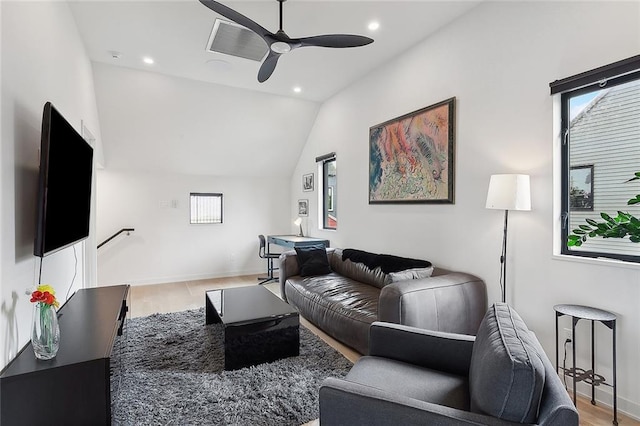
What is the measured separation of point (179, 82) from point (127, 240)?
9.20 ft

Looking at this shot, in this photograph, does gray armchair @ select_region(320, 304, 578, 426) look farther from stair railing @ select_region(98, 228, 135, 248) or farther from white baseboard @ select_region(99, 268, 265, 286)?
stair railing @ select_region(98, 228, 135, 248)

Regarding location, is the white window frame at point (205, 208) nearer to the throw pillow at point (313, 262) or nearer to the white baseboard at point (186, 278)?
the white baseboard at point (186, 278)

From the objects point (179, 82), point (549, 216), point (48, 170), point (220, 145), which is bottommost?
point (549, 216)

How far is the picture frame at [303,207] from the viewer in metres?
6.19

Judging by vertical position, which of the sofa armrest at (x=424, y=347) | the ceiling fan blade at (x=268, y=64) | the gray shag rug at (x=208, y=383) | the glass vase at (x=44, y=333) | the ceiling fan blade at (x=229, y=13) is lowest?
the gray shag rug at (x=208, y=383)

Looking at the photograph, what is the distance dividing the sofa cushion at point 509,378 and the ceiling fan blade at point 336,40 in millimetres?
2318

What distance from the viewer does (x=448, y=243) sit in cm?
324

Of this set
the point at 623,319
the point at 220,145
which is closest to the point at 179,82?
the point at 220,145

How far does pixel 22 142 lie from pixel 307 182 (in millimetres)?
4610

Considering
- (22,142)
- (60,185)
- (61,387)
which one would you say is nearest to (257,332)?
(61,387)

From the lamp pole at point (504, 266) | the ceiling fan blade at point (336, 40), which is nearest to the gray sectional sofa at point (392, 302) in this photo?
the lamp pole at point (504, 266)

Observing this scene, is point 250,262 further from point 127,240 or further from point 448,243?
point 448,243

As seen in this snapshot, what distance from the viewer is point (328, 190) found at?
18.6 ft

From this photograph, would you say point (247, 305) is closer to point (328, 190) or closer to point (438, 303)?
point (438, 303)
